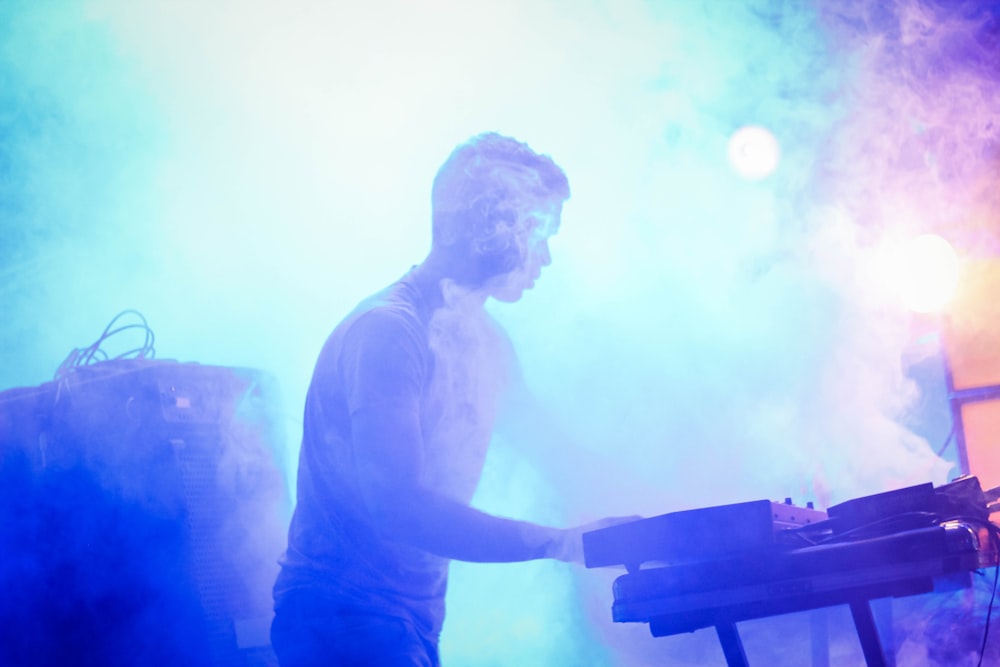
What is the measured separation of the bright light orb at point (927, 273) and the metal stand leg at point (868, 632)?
211 centimetres

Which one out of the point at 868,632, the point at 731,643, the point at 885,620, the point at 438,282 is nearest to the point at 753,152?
the point at 885,620

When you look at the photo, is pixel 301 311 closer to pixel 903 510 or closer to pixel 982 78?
pixel 903 510

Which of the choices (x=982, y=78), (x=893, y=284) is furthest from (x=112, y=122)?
(x=982, y=78)

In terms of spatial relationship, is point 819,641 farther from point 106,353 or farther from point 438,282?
point 106,353

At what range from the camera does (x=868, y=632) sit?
1708 millimetres

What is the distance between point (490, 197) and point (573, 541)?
34.7 inches

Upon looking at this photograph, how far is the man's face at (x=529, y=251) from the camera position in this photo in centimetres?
215

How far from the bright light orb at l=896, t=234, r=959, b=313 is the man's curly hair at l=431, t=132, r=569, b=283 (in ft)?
6.21

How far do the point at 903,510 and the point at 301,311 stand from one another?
2.28m

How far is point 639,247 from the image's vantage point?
347 cm

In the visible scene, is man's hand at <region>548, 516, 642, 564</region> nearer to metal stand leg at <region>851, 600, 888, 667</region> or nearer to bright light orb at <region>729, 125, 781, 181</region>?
metal stand leg at <region>851, 600, 888, 667</region>

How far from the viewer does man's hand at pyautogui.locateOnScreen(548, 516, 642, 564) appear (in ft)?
5.38

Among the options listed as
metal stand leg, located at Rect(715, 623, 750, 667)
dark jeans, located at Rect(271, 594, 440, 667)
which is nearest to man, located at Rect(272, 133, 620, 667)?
dark jeans, located at Rect(271, 594, 440, 667)

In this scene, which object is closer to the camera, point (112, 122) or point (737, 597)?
point (737, 597)
